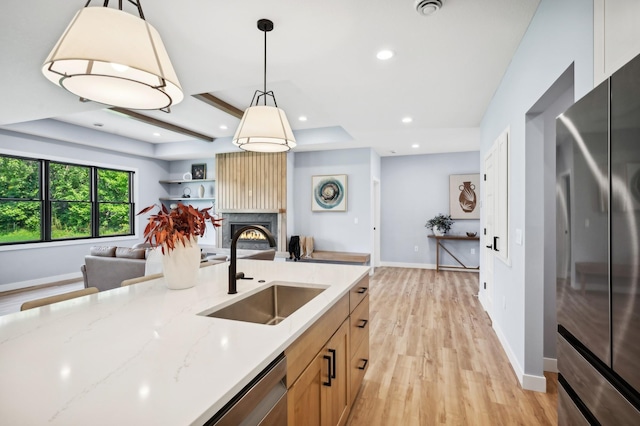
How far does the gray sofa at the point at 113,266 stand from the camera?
153 inches

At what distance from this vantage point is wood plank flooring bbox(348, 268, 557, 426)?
2.00 meters

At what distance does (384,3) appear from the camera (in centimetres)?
196

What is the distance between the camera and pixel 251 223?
265 inches

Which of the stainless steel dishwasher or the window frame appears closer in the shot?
the stainless steel dishwasher

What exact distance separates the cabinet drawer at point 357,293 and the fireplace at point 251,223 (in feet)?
14.6

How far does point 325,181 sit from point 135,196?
14.3ft

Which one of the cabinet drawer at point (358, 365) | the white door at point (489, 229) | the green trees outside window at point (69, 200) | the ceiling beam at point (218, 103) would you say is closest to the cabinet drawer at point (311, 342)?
the cabinet drawer at point (358, 365)

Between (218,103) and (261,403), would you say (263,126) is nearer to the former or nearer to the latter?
(261,403)

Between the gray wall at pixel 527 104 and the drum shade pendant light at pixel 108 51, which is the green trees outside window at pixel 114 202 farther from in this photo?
the gray wall at pixel 527 104

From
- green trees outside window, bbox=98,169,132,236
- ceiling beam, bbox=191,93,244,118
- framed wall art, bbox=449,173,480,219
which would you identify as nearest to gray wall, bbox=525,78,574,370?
ceiling beam, bbox=191,93,244,118

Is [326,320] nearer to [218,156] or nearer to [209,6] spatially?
[209,6]

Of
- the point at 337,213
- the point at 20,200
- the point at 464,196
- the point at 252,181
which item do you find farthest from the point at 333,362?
the point at 20,200

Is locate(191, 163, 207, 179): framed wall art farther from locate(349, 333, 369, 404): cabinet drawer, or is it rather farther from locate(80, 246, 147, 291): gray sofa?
locate(349, 333, 369, 404): cabinet drawer

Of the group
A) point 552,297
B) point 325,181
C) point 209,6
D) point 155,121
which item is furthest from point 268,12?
point 325,181
